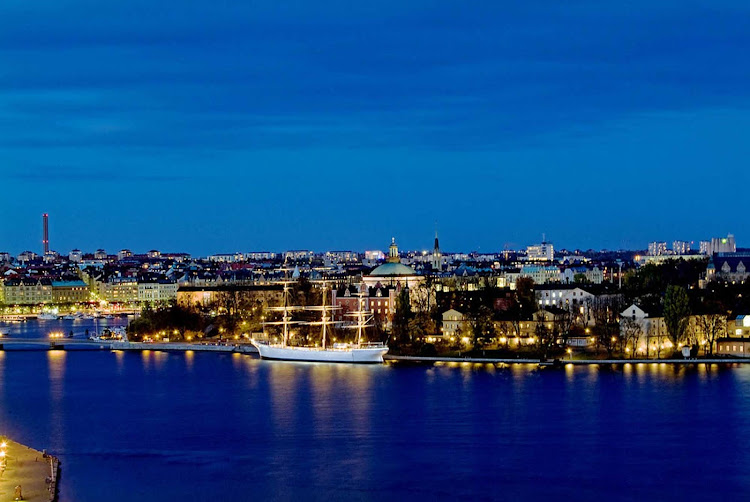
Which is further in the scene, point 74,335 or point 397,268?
point 397,268

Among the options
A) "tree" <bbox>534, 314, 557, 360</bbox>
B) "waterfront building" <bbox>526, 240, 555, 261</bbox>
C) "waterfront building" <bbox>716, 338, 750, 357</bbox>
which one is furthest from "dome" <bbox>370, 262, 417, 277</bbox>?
"waterfront building" <bbox>526, 240, 555, 261</bbox>

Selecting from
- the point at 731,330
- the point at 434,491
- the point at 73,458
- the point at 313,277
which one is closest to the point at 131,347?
the point at 731,330

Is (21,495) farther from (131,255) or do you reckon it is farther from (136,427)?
(131,255)

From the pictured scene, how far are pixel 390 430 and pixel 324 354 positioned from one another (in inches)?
399

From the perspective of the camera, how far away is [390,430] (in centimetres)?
1563

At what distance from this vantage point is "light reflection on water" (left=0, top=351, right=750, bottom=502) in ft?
41.5

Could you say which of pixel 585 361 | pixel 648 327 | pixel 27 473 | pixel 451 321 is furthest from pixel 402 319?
pixel 27 473

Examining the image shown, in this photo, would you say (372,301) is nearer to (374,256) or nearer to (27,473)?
(27,473)

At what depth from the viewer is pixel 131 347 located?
29.3 meters

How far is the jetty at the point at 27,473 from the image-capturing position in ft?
36.2

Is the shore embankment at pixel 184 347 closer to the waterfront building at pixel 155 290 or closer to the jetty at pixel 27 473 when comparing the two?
the jetty at pixel 27 473

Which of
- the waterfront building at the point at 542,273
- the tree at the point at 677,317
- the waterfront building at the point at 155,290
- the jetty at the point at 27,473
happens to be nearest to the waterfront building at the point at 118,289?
the waterfront building at the point at 155,290

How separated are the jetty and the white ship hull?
450 inches

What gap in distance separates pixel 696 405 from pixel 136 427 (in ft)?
25.0
